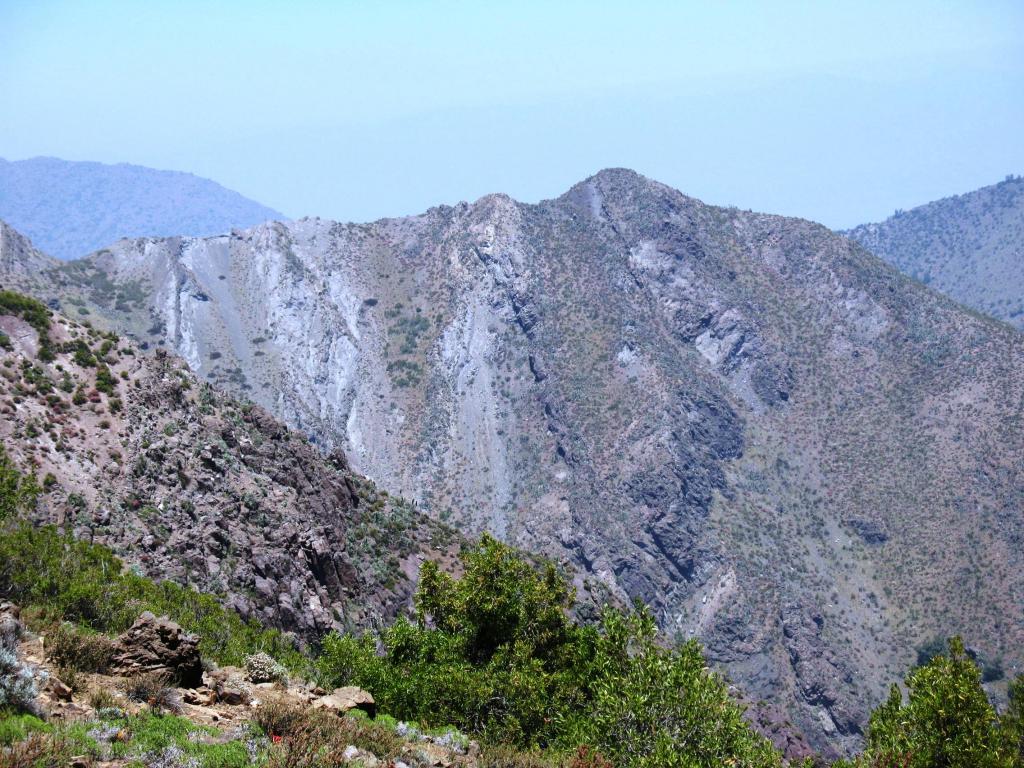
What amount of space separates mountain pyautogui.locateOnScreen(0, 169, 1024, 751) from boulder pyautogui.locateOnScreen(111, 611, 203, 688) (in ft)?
215

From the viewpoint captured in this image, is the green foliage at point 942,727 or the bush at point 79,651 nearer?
the bush at point 79,651

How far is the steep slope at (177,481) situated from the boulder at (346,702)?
17.6 meters

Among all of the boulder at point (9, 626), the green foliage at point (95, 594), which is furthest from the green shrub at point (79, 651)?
the green foliage at point (95, 594)

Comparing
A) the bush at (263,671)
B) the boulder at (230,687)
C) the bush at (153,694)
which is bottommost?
the bush at (263,671)

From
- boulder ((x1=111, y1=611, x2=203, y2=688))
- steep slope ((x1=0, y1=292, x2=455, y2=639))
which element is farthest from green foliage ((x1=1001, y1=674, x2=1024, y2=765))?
steep slope ((x1=0, y1=292, x2=455, y2=639))

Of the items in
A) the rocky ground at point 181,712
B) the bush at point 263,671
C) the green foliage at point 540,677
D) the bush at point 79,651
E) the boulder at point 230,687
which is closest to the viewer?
the rocky ground at point 181,712

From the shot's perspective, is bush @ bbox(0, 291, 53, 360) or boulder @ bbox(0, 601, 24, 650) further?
bush @ bbox(0, 291, 53, 360)

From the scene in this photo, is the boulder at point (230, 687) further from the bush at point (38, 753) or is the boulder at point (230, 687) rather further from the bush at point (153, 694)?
the bush at point (38, 753)

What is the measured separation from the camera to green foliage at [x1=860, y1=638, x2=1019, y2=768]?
68.0 feet

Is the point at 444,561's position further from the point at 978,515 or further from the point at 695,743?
the point at 978,515

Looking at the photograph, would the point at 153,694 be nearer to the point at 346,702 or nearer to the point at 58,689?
the point at 58,689

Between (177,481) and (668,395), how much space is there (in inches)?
3500

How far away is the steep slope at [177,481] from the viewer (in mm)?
36750

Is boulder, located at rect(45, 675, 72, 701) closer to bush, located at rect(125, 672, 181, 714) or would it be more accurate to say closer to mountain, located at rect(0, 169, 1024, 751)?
bush, located at rect(125, 672, 181, 714)
